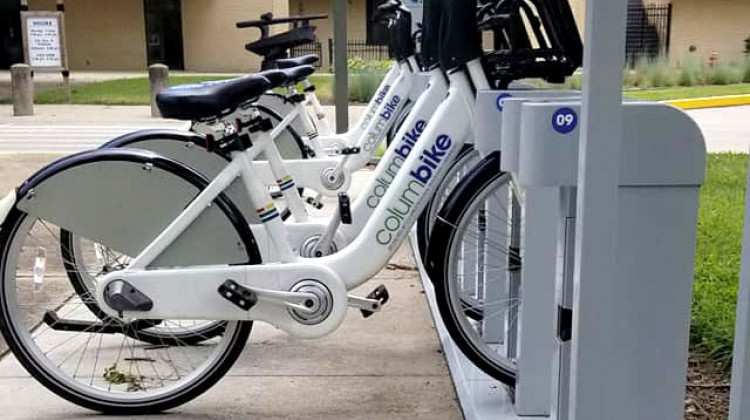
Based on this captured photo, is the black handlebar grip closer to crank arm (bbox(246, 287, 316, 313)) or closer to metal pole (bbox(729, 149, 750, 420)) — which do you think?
crank arm (bbox(246, 287, 316, 313))

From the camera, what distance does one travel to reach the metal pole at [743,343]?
1.43 metres

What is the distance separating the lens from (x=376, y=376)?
3543mm

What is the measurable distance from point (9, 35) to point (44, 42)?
498 inches

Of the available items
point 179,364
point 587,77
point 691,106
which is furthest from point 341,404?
point 691,106

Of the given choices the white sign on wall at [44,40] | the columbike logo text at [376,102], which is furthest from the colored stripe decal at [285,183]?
the white sign on wall at [44,40]

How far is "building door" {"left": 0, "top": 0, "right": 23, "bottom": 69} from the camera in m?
26.8

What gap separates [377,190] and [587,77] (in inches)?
79.1

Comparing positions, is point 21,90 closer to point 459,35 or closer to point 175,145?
point 175,145

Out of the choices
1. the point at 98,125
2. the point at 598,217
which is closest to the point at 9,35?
the point at 98,125

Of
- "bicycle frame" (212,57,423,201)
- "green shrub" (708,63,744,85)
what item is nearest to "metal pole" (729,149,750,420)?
"bicycle frame" (212,57,423,201)

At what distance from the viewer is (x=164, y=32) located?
27359 mm

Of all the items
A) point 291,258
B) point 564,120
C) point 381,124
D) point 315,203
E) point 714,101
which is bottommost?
point 714,101

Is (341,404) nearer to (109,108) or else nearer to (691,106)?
(691,106)

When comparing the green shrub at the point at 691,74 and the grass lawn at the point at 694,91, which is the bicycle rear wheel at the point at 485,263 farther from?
the green shrub at the point at 691,74
